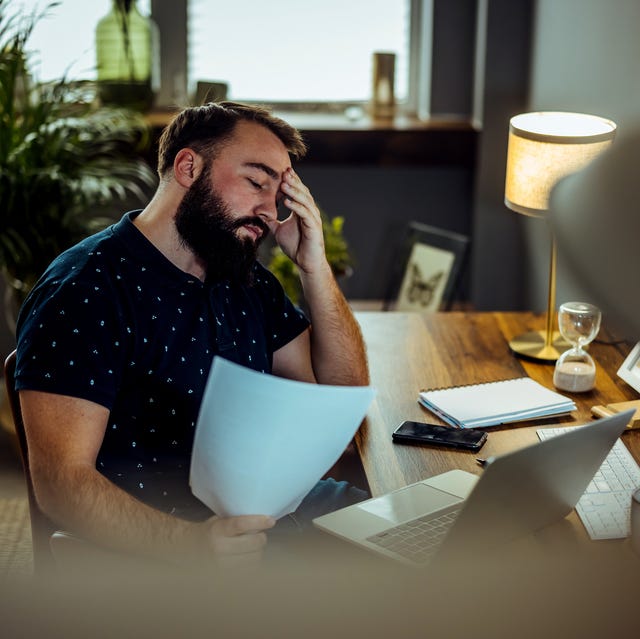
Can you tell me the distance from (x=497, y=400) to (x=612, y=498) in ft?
1.30

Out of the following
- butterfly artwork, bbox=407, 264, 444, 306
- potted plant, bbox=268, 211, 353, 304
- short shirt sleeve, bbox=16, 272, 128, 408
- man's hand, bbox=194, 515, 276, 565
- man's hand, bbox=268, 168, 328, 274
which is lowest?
butterfly artwork, bbox=407, 264, 444, 306

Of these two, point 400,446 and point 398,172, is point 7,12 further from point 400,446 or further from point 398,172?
point 400,446

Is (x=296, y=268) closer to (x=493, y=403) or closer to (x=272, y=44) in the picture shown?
(x=272, y=44)

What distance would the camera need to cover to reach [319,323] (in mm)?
1680

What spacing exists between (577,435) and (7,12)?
2261 mm

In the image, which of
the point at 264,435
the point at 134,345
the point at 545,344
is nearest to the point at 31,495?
the point at 134,345

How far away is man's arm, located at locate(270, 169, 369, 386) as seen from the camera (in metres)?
1.67

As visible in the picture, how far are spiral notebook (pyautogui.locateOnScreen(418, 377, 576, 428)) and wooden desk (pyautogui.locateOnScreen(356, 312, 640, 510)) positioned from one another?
0.02 meters

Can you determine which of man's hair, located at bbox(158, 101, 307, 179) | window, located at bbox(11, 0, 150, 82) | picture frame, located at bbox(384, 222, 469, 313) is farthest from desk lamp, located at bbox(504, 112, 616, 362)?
window, located at bbox(11, 0, 150, 82)

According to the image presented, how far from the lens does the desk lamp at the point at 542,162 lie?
177cm

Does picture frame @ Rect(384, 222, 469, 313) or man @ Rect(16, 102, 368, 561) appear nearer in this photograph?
man @ Rect(16, 102, 368, 561)

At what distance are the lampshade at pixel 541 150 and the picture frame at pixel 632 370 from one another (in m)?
0.33

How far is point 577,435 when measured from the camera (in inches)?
29.2

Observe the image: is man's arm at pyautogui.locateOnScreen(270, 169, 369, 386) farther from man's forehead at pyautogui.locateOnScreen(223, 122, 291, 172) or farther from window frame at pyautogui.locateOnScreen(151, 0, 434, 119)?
window frame at pyautogui.locateOnScreen(151, 0, 434, 119)
